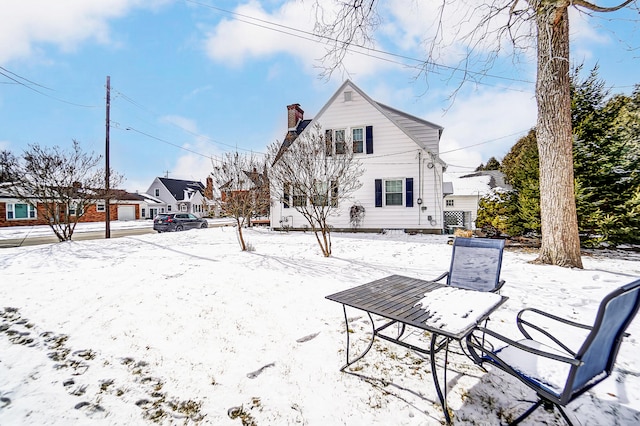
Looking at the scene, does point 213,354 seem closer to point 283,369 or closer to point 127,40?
point 283,369

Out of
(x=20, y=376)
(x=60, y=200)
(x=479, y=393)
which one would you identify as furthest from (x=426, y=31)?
(x=60, y=200)

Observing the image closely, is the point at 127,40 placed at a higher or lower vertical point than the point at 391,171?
higher

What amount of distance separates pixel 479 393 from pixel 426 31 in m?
6.97

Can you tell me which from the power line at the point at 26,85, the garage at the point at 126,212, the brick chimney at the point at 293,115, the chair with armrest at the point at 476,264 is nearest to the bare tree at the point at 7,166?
the power line at the point at 26,85

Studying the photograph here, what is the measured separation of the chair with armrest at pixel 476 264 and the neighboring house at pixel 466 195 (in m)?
18.0

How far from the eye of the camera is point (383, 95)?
15711mm

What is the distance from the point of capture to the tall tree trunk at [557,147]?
5.84m

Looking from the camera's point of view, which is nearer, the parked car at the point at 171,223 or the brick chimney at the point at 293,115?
the brick chimney at the point at 293,115

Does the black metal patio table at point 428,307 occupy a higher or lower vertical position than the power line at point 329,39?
lower

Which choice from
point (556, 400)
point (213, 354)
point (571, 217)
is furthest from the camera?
point (571, 217)

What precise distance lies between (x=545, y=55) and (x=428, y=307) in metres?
6.93

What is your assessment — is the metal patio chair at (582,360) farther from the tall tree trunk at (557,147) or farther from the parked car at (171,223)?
the parked car at (171,223)

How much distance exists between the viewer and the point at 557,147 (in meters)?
5.93

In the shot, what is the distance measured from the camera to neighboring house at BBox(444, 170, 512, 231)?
22.7 m
